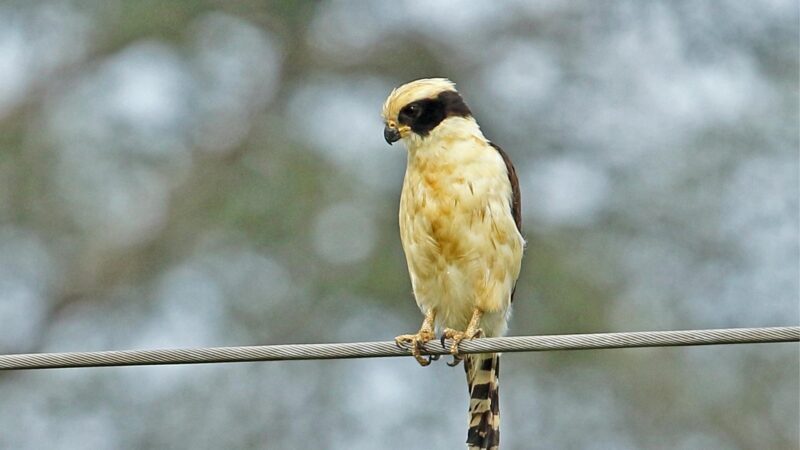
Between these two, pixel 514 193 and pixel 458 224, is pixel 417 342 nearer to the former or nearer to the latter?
pixel 458 224

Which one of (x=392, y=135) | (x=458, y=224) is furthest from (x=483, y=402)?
(x=392, y=135)

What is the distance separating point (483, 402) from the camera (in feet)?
20.6

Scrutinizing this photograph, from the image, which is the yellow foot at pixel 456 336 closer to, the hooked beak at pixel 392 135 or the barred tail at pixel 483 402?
the barred tail at pixel 483 402

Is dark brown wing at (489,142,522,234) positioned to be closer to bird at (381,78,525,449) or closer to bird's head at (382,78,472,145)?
bird at (381,78,525,449)

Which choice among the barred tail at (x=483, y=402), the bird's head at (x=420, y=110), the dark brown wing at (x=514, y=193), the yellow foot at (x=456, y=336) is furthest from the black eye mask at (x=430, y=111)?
the barred tail at (x=483, y=402)

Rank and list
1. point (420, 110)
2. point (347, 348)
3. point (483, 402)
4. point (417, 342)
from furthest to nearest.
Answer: point (483, 402) < point (420, 110) < point (417, 342) < point (347, 348)

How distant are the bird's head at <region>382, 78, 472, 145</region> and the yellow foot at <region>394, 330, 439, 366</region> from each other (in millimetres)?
733

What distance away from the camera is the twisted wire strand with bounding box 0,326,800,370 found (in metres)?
4.26

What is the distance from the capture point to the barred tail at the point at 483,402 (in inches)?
246

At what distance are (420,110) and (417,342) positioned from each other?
0.92m

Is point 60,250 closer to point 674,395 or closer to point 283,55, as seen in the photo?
point 283,55

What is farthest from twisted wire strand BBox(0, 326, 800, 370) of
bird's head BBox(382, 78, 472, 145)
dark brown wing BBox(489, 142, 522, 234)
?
bird's head BBox(382, 78, 472, 145)

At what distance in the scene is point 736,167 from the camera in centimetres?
1515

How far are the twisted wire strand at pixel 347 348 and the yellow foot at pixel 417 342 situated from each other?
39.7 inches
